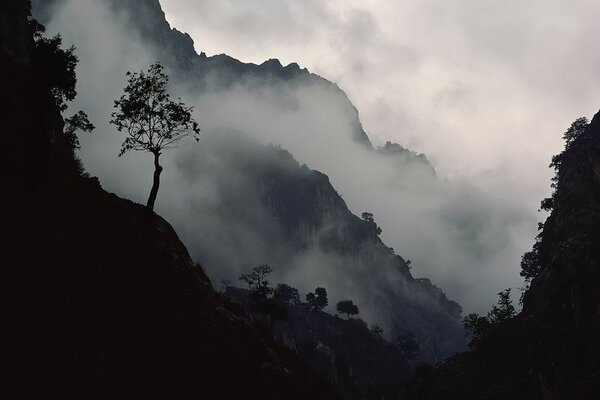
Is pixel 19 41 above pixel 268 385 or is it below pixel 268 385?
above

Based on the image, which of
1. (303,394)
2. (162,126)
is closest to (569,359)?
(303,394)

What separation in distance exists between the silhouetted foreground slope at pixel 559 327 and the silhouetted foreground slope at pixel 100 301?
4461 centimetres

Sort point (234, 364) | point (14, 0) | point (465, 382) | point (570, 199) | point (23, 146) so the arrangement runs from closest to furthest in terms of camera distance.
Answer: point (23, 146), point (234, 364), point (14, 0), point (570, 199), point (465, 382)

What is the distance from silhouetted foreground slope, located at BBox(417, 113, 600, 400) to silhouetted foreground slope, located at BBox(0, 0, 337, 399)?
1756 inches

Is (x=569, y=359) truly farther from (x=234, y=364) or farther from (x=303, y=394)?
(x=234, y=364)

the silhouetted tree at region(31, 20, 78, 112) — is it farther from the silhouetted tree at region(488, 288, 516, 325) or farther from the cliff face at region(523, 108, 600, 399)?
the silhouetted tree at region(488, 288, 516, 325)

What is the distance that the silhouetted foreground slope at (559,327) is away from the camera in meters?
68.1

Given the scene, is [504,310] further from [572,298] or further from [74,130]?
[74,130]

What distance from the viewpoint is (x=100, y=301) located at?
32.3 m

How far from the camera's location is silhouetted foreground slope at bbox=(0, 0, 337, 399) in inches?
787

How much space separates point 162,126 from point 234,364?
2405cm

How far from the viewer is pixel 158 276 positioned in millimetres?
39344

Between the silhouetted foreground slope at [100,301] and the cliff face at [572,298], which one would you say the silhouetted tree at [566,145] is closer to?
the cliff face at [572,298]

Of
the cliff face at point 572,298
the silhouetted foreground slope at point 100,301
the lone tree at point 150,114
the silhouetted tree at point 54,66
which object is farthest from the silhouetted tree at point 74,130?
the cliff face at point 572,298
